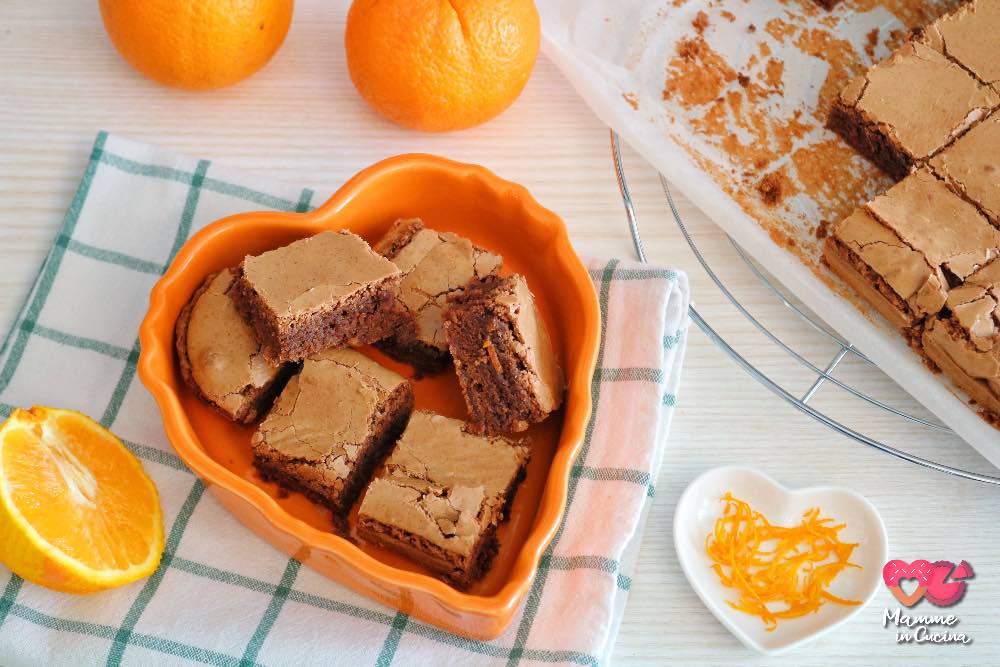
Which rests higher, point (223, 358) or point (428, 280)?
point (428, 280)

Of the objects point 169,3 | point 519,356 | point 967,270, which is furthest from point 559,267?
point 169,3

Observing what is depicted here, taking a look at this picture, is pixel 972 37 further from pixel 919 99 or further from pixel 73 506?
pixel 73 506

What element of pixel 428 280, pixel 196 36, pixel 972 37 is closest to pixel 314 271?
pixel 428 280

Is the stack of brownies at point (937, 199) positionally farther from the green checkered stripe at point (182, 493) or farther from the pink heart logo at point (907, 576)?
the green checkered stripe at point (182, 493)

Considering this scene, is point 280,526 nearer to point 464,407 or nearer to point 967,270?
point 464,407

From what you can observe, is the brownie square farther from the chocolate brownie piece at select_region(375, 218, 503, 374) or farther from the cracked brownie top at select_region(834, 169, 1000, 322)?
the chocolate brownie piece at select_region(375, 218, 503, 374)
